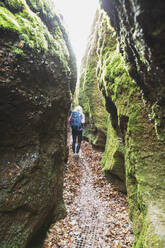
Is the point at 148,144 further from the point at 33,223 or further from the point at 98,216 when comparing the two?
the point at 33,223

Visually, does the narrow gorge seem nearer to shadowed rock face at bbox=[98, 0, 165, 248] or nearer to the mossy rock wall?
shadowed rock face at bbox=[98, 0, 165, 248]

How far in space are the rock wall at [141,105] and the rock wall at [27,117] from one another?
6.37 ft

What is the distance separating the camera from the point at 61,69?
508cm

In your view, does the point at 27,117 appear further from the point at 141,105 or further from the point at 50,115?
the point at 141,105

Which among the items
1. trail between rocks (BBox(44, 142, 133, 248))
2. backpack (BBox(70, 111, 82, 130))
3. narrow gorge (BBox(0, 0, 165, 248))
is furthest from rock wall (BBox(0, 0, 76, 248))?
backpack (BBox(70, 111, 82, 130))

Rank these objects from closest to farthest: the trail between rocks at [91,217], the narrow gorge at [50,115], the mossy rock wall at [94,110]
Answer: the narrow gorge at [50,115] < the trail between rocks at [91,217] < the mossy rock wall at [94,110]

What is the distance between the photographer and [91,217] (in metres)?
5.94

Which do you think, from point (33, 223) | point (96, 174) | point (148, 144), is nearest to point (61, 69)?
point (148, 144)

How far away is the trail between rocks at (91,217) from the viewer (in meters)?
4.94

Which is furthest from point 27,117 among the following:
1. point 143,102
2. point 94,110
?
point 94,110

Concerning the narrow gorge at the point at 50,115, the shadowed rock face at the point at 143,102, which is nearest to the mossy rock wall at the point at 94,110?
the shadowed rock face at the point at 143,102

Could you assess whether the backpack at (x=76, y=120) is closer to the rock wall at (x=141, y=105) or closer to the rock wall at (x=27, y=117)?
the rock wall at (x=141, y=105)

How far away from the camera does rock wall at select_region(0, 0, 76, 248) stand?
349 cm

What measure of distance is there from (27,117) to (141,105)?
3.47 meters
